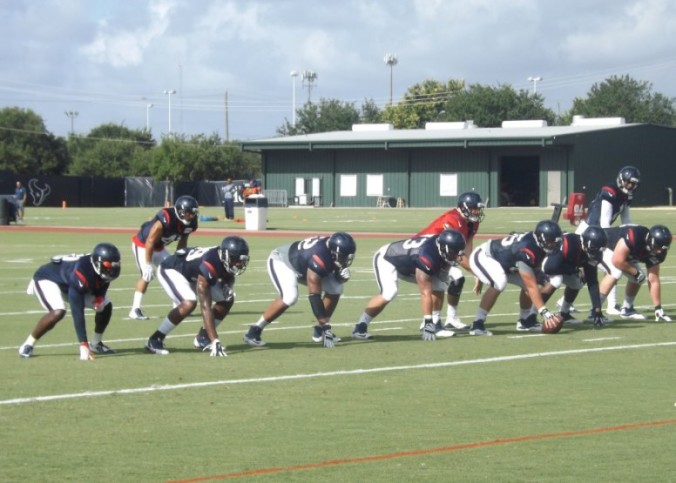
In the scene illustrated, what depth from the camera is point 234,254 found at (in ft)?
43.5

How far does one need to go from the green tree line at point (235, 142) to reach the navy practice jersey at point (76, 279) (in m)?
84.4

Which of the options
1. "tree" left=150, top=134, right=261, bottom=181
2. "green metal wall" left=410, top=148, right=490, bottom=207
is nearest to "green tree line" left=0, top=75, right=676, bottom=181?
"tree" left=150, top=134, right=261, bottom=181

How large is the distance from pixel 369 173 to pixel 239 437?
7182 cm

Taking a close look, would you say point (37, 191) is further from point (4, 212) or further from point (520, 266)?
point (520, 266)

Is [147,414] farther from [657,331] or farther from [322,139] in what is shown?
[322,139]

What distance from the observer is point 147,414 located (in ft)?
33.4

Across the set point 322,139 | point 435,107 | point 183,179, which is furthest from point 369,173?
point 435,107

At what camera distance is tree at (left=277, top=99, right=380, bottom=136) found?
136875 mm

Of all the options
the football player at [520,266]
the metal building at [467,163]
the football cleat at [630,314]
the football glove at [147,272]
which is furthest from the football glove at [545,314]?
the metal building at [467,163]

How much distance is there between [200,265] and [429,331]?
10.0ft

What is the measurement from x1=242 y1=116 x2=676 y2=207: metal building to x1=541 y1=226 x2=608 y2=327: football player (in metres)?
56.5

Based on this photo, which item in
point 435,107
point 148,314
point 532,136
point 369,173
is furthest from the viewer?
point 435,107

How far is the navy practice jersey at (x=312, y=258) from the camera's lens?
A: 14195 millimetres

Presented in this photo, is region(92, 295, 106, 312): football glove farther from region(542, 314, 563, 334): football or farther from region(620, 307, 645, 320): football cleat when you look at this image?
region(620, 307, 645, 320): football cleat
